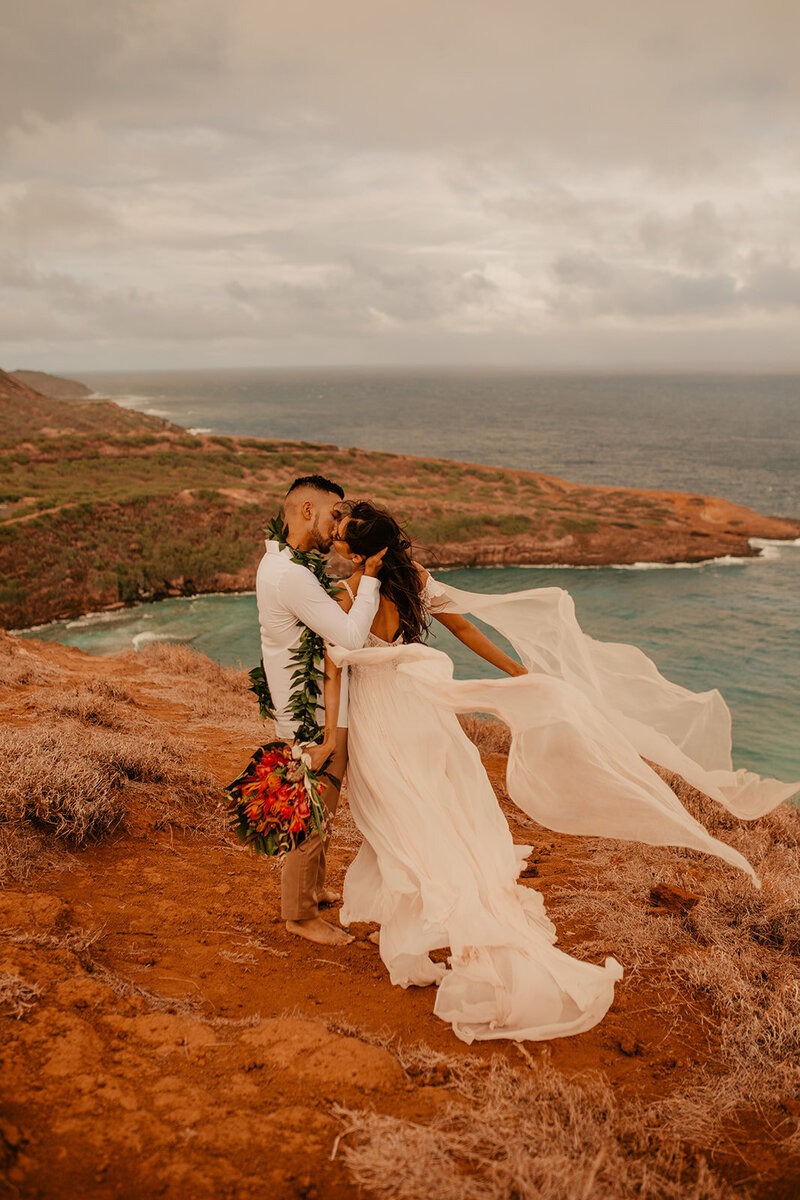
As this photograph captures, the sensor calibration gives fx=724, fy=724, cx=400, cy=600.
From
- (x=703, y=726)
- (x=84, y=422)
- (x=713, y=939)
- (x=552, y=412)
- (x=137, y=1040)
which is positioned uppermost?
(x=552, y=412)

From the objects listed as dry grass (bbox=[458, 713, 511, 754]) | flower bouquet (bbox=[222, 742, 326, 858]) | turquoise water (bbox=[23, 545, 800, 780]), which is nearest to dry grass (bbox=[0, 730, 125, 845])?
flower bouquet (bbox=[222, 742, 326, 858])

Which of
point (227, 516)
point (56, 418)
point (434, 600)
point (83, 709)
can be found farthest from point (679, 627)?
point (56, 418)

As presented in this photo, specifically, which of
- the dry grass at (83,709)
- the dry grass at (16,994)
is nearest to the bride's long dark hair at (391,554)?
the dry grass at (16,994)

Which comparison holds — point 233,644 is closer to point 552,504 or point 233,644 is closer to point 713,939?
point 713,939

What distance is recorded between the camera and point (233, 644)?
20.5 metres

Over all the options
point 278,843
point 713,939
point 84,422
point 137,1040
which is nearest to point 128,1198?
point 137,1040

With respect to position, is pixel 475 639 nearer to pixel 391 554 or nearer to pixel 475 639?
pixel 475 639

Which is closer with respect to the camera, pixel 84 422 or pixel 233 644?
pixel 233 644

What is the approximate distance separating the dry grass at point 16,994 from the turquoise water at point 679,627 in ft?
42.1

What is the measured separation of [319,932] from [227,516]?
27438 mm

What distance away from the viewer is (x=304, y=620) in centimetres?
355

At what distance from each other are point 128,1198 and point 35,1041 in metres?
0.83

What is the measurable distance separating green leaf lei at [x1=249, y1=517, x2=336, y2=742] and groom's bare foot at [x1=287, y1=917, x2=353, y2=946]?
114cm

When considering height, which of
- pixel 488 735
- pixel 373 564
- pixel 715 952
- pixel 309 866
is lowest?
pixel 488 735
